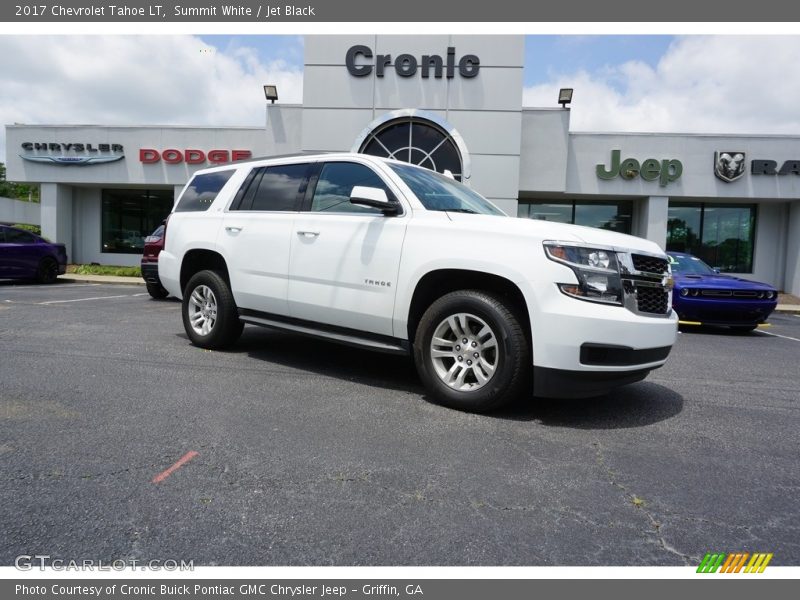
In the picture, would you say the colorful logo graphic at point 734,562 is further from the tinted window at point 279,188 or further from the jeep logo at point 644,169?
the jeep logo at point 644,169

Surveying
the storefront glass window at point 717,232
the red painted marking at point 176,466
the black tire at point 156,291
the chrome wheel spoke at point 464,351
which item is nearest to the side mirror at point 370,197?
the chrome wheel spoke at point 464,351

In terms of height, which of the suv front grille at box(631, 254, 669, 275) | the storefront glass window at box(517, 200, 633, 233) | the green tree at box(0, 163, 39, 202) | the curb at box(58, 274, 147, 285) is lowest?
the curb at box(58, 274, 147, 285)

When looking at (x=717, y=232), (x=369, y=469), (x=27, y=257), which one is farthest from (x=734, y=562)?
(x=717, y=232)

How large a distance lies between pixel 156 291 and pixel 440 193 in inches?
342

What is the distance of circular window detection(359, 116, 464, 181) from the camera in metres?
16.0

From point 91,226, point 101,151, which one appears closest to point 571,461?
point 101,151

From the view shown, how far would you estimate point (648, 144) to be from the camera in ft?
57.7

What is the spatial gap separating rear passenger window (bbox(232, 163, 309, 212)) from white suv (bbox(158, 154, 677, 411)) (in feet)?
0.05

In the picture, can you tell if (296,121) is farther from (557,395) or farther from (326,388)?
(557,395)

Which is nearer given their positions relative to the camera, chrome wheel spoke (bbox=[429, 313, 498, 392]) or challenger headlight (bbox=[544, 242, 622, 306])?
challenger headlight (bbox=[544, 242, 622, 306])

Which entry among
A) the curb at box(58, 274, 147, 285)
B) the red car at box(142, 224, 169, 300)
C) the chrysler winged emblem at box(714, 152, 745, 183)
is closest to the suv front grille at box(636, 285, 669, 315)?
the red car at box(142, 224, 169, 300)

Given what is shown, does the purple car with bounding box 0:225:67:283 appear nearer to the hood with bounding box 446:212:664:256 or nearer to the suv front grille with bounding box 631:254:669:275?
the hood with bounding box 446:212:664:256

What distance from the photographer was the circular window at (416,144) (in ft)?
52.5

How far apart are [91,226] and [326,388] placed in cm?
2223
